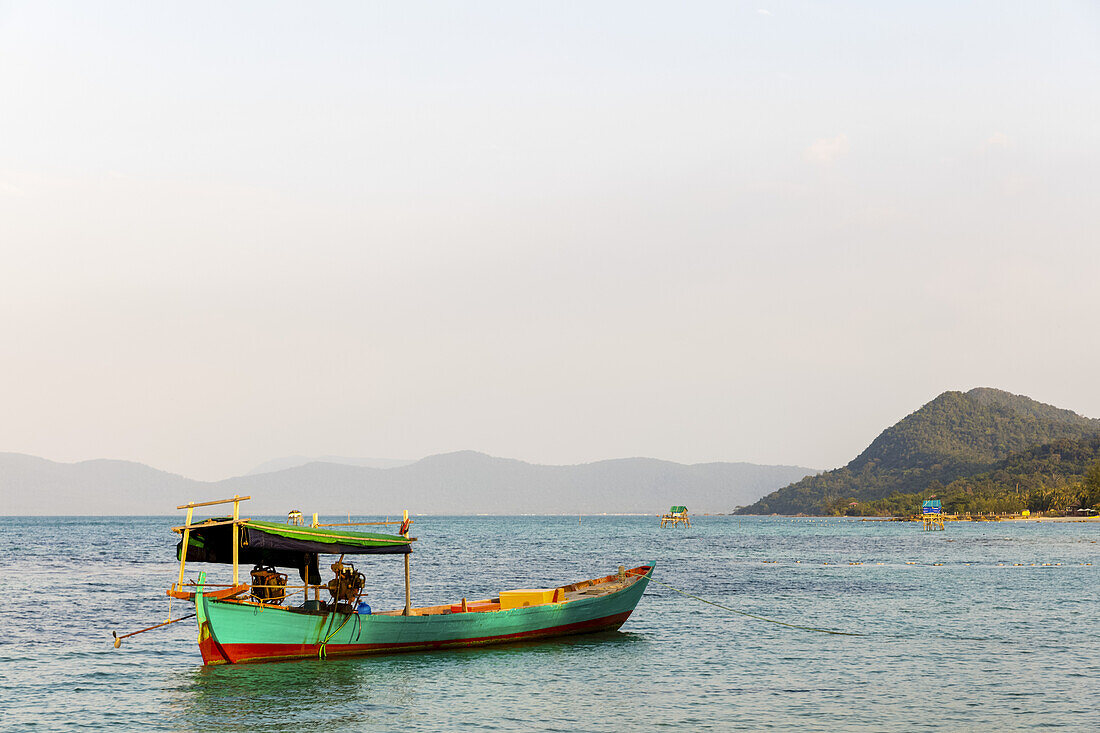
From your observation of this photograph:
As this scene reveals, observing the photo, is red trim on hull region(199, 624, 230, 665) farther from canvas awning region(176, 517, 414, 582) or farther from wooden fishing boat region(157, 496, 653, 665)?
canvas awning region(176, 517, 414, 582)

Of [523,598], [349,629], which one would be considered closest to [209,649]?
[349,629]

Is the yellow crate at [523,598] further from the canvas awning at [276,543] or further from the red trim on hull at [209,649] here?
the red trim on hull at [209,649]

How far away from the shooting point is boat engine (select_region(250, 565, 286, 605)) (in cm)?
2895

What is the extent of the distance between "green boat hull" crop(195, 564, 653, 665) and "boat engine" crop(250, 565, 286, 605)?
82 cm

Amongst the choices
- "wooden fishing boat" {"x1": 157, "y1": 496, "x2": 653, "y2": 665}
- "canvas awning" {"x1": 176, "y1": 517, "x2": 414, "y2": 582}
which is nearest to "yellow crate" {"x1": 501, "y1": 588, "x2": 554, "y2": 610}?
"wooden fishing boat" {"x1": 157, "y1": 496, "x2": 653, "y2": 665}

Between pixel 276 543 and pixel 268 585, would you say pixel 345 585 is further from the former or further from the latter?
pixel 276 543

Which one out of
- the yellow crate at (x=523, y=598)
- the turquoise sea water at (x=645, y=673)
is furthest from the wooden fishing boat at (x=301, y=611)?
the yellow crate at (x=523, y=598)

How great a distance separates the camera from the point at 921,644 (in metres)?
34.7

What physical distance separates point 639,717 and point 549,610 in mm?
10349

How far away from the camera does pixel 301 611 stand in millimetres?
28969

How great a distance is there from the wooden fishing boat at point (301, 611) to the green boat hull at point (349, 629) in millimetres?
29

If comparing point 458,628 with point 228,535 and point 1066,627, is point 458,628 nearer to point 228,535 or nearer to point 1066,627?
point 228,535

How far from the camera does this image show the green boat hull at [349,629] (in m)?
27.7

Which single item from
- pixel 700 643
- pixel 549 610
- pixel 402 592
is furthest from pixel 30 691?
pixel 402 592
